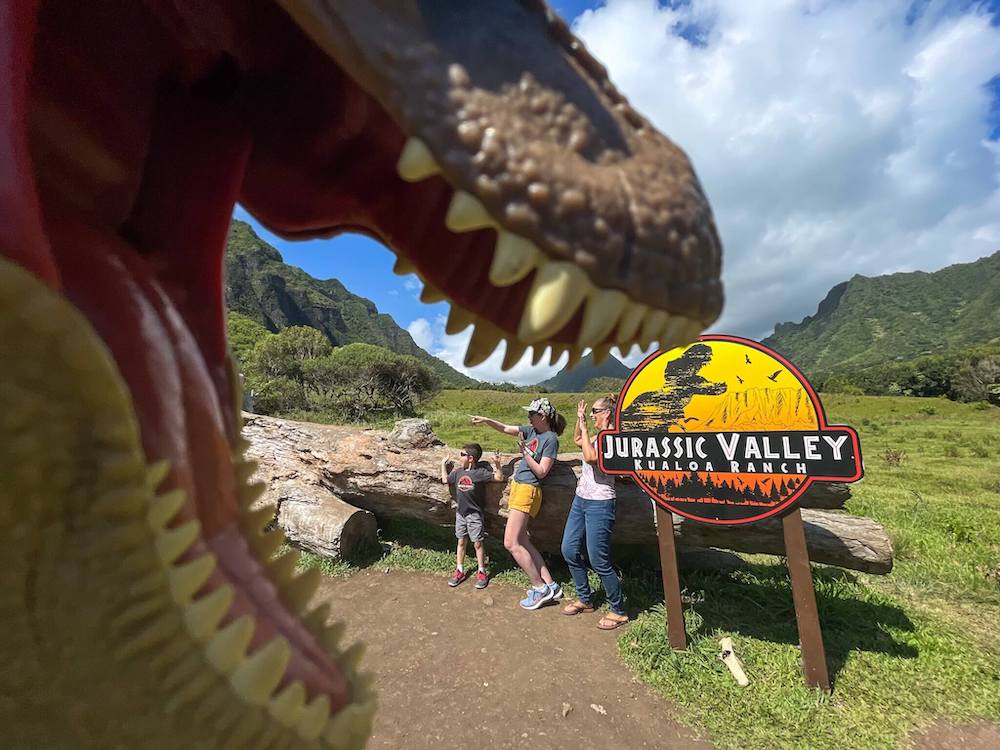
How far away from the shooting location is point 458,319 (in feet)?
2.95

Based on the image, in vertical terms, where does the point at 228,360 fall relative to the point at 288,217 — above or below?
below

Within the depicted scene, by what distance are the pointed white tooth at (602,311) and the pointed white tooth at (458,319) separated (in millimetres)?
261

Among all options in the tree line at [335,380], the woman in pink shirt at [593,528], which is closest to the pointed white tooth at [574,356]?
the woman in pink shirt at [593,528]

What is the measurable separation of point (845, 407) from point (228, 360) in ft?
113

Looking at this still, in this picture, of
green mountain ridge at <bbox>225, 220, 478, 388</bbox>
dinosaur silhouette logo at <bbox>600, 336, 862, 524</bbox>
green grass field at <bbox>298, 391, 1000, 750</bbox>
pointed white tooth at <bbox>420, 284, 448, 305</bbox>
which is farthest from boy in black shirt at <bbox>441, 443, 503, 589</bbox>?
green mountain ridge at <bbox>225, 220, 478, 388</bbox>

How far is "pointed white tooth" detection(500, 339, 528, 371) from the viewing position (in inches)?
34.5

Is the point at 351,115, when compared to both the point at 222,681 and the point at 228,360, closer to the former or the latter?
the point at 228,360

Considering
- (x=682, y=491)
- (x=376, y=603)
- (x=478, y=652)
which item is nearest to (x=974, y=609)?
(x=682, y=491)

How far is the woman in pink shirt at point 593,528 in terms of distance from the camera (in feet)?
14.9

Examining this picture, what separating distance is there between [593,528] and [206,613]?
4263 millimetres

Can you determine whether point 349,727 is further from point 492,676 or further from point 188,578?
point 492,676

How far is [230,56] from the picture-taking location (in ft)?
2.92

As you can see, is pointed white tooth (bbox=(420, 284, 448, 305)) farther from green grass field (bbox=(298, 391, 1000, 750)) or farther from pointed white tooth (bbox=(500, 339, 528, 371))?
green grass field (bbox=(298, 391, 1000, 750))

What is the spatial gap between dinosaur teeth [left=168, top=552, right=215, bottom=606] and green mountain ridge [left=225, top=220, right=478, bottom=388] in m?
76.7
